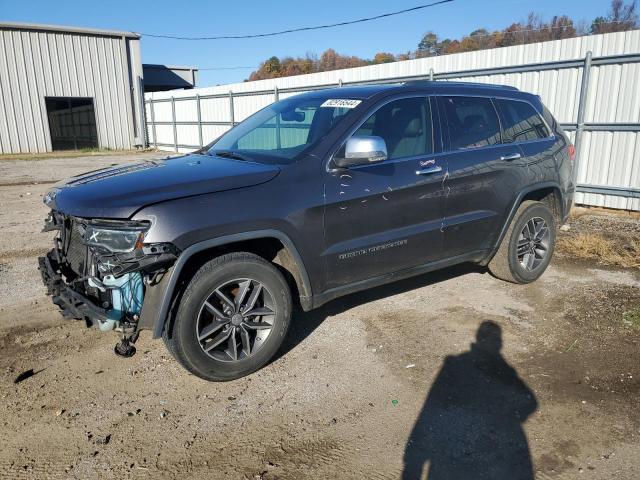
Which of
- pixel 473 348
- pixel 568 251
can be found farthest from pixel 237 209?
pixel 568 251

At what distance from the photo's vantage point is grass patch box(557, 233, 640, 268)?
6.09m

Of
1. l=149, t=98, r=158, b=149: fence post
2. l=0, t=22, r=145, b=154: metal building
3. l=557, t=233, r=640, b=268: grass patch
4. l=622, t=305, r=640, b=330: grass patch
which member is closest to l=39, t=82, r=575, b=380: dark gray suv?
l=622, t=305, r=640, b=330: grass patch

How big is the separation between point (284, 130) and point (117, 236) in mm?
1820

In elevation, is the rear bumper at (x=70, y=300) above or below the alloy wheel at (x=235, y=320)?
above

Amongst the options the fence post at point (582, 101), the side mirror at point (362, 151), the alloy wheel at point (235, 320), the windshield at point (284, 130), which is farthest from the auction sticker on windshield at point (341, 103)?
the fence post at point (582, 101)

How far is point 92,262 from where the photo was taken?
3215 millimetres

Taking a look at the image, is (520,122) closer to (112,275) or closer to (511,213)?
(511,213)

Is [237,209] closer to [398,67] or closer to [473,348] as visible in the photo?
[473,348]

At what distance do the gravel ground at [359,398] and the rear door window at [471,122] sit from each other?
1523 mm

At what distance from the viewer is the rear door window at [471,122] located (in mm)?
4492

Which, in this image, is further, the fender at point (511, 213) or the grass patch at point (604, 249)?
the grass patch at point (604, 249)

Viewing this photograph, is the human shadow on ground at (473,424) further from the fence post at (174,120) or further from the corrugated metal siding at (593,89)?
the fence post at (174,120)

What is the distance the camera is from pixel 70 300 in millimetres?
3242

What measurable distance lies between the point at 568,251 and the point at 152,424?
18.5 feet
